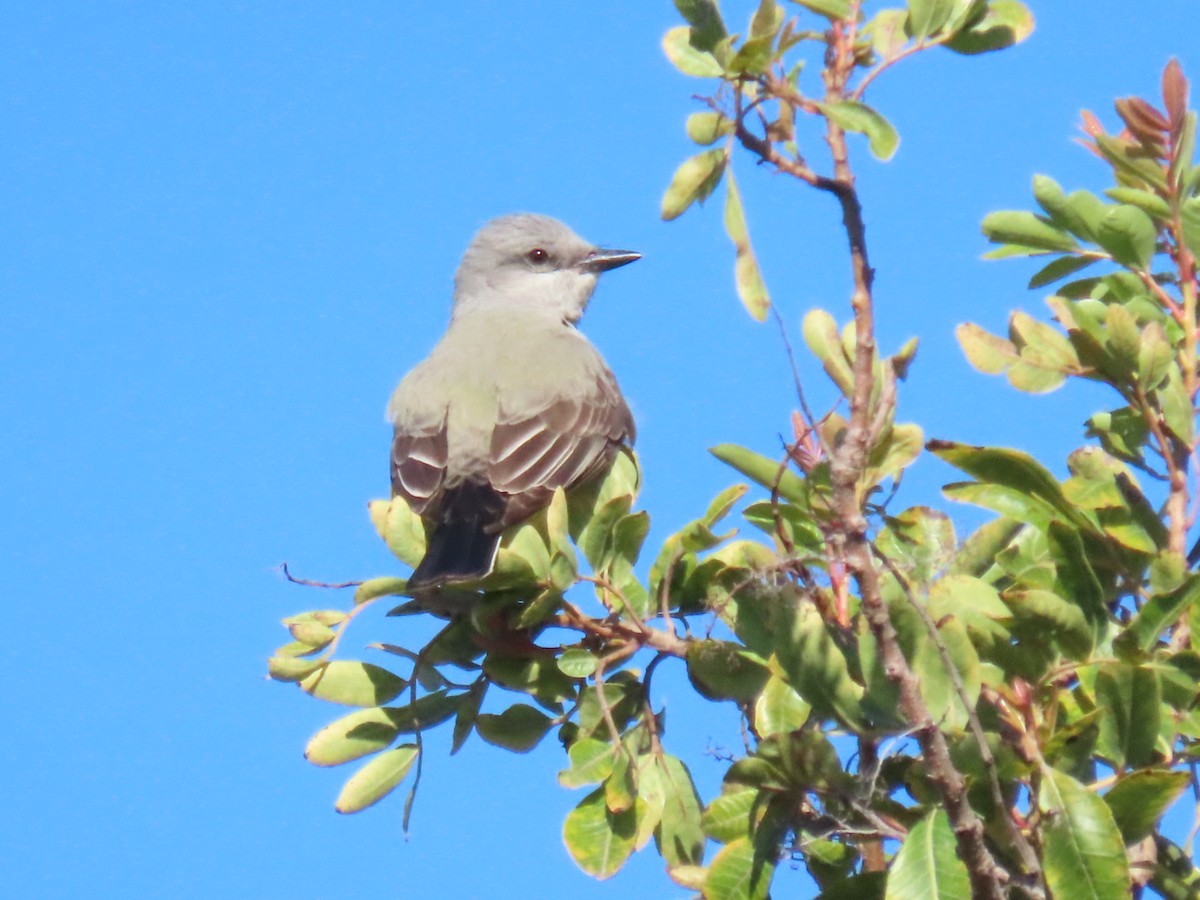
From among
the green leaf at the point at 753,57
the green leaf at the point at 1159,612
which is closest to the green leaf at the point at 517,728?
the green leaf at the point at 1159,612

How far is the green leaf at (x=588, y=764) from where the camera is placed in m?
2.74

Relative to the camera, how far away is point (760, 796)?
243 cm

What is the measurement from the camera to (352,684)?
3.04 meters

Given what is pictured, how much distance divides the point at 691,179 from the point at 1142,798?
107cm

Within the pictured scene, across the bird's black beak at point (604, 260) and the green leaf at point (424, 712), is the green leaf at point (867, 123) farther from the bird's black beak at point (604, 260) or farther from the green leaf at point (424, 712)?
the bird's black beak at point (604, 260)

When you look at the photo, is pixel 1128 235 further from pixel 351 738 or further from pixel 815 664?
pixel 351 738

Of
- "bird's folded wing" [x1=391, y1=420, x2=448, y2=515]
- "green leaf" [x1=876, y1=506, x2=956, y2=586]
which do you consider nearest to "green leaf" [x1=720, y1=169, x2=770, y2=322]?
"green leaf" [x1=876, y1=506, x2=956, y2=586]

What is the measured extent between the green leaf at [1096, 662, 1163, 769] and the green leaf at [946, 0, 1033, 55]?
937 mm

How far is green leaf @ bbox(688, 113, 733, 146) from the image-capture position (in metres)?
2.16

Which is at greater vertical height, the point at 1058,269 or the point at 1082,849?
the point at 1058,269

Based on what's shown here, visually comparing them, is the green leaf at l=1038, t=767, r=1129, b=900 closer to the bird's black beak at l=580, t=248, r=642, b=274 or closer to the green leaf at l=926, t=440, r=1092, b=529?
the green leaf at l=926, t=440, r=1092, b=529

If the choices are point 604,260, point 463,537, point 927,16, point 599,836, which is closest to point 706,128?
point 927,16

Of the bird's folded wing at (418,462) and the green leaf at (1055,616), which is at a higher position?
the bird's folded wing at (418,462)

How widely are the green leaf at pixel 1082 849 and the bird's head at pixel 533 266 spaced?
463 centimetres
